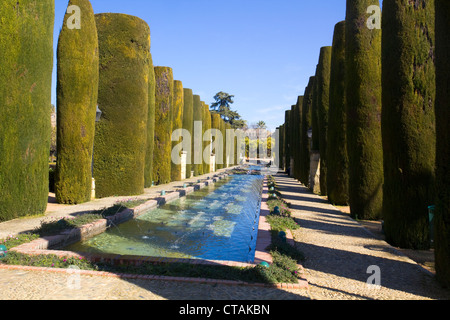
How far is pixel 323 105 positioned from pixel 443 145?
10165 millimetres

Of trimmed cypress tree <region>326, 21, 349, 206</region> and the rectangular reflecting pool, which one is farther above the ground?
trimmed cypress tree <region>326, 21, 349, 206</region>

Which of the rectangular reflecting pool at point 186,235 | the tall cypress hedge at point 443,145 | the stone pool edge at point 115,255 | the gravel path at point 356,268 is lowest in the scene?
the rectangular reflecting pool at point 186,235

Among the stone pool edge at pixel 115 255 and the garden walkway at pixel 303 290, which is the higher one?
the stone pool edge at pixel 115 255

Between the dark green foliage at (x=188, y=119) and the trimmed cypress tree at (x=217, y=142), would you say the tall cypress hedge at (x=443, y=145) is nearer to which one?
the dark green foliage at (x=188, y=119)

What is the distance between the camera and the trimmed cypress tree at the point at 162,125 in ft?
59.1

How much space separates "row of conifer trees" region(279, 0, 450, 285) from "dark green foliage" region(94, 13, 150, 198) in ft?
23.7

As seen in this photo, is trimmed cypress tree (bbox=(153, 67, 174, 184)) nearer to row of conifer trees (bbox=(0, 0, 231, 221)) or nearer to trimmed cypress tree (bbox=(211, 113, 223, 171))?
row of conifer trees (bbox=(0, 0, 231, 221))

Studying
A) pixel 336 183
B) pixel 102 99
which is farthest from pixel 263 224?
pixel 102 99

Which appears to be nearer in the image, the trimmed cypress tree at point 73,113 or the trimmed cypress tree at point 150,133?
the trimmed cypress tree at point 73,113

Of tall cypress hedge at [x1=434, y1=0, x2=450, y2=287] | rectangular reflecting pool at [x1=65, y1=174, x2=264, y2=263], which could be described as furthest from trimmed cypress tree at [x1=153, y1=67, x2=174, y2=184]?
tall cypress hedge at [x1=434, y1=0, x2=450, y2=287]

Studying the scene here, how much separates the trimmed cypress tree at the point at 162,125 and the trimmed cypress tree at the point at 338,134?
30.6ft

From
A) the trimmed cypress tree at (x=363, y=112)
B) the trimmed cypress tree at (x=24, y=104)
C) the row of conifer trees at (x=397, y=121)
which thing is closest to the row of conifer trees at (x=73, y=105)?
the trimmed cypress tree at (x=24, y=104)

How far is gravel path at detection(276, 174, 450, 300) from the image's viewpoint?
406cm
